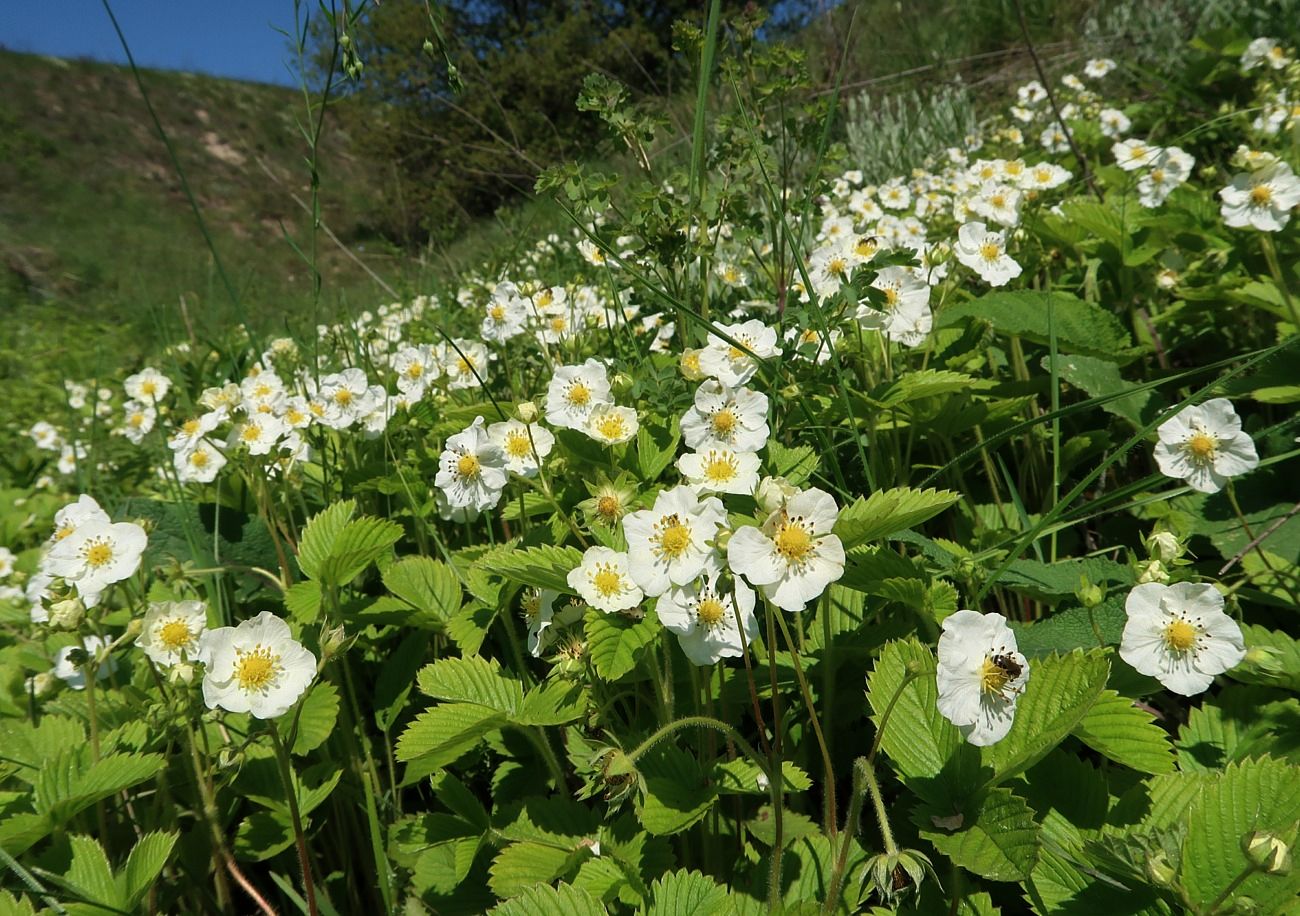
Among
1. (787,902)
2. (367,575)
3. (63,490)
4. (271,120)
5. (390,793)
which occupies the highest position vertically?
(271,120)

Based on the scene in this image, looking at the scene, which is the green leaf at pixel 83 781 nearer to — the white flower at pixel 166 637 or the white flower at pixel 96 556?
the white flower at pixel 166 637

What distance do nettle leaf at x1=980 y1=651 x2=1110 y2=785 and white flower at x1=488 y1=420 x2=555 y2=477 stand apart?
3.21 feet

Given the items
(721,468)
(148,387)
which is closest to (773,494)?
(721,468)

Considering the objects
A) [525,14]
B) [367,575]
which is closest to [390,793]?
[367,575]

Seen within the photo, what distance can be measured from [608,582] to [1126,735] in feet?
2.60

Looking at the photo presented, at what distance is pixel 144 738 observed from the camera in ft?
4.87

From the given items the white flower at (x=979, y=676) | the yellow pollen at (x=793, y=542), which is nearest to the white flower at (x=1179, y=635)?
the white flower at (x=979, y=676)

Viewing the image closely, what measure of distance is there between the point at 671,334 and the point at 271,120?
113ft

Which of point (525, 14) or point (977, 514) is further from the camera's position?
point (525, 14)

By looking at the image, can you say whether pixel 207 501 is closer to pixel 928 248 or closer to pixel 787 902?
pixel 787 902

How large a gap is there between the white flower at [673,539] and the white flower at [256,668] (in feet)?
2.06

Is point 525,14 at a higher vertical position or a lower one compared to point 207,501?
higher

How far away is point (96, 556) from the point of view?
5.14 ft

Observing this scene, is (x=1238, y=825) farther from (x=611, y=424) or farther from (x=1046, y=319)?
(x=1046, y=319)
